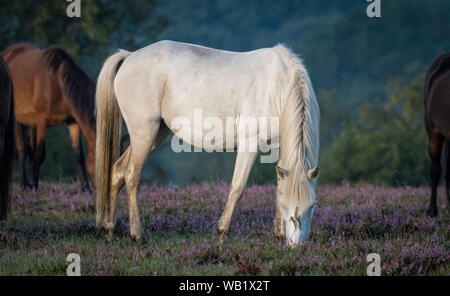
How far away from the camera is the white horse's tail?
21.0ft

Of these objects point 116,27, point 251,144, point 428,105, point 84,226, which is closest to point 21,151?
point 84,226

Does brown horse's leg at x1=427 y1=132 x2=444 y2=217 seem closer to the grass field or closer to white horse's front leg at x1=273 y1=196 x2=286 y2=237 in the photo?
the grass field

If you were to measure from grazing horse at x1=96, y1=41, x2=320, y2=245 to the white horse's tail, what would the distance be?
0.04 feet

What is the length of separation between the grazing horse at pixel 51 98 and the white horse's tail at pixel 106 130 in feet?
8.53

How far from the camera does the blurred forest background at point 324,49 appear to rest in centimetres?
2066

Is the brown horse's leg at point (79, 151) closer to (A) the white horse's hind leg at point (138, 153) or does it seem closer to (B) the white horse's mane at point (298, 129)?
(A) the white horse's hind leg at point (138, 153)

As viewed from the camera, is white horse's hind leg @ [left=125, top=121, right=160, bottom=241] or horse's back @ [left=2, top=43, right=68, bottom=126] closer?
white horse's hind leg @ [left=125, top=121, right=160, bottom=241]

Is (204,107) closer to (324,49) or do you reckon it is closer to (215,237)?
(215,237)

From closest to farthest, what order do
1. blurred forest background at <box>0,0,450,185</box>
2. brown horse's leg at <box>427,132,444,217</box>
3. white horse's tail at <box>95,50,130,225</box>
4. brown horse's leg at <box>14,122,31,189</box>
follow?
white horse's tail at <box>95,50,130,225</box> → brown horse's leg at <box>427,132,444,217</box> → brown horse's leg at <box>14,122,31,189</box> → blurred forest background at <box>0,0,450,185</box>

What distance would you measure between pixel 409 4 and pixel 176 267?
221ft

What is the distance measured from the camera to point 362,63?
216ft

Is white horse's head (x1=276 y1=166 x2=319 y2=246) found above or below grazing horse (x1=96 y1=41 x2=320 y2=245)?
below

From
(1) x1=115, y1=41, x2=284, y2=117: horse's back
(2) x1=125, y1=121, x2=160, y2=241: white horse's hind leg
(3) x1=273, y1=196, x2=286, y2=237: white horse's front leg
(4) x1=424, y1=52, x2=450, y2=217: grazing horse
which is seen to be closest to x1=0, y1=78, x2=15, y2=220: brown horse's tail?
(2) x1=125, y1=121, x2=160, y2=241: white horse's hind leg
